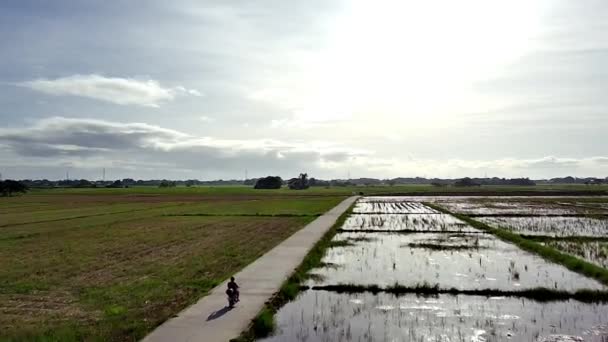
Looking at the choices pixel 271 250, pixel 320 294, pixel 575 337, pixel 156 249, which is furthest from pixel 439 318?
pixel 156 249

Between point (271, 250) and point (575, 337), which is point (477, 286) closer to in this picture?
point (575, 337)

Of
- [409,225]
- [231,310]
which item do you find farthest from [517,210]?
[231,310]

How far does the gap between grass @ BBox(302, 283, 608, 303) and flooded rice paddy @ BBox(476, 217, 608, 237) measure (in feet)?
56.2

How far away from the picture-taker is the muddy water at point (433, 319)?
36.7 ft

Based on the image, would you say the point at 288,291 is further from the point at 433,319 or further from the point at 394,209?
the point at 394,209

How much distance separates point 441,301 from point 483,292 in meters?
1.82

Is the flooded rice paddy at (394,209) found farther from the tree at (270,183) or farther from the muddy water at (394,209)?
the tree at (270,183)

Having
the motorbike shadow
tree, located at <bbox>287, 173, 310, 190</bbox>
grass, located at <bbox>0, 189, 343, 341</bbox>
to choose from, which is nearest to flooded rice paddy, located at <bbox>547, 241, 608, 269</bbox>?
grass, located at <bbox>0, 189, 343, 341</bbox>

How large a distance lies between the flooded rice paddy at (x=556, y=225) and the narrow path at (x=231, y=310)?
60.6 feet

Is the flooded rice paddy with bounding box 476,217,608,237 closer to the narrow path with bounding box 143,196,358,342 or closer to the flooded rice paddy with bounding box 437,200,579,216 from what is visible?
the flooded rice paddy with bounding box 437,200,579,216

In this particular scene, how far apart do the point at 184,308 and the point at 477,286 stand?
918cm

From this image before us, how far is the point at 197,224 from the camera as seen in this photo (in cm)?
4062

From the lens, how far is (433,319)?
1249 centimetres

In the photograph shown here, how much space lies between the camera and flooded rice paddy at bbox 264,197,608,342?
11398mm
